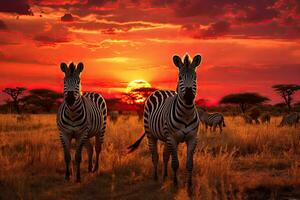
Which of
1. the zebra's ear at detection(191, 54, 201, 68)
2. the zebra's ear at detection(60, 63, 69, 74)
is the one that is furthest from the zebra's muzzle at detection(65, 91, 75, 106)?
the zebra's ear at detection(191, 54, 201, 68)

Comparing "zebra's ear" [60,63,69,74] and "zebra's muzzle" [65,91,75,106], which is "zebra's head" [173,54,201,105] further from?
"zebra's ear" [60,63,69,74]

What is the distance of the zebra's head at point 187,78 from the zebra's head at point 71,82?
203cm

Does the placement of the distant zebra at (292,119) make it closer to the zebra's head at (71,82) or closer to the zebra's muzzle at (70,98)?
the zebra's head at (71,82)

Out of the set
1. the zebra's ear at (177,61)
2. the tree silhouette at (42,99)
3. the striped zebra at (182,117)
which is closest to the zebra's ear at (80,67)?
the striped zebra at (182,117)

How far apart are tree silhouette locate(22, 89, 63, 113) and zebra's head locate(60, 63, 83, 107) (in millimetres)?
51972

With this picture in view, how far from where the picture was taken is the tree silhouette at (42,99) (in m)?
59.4

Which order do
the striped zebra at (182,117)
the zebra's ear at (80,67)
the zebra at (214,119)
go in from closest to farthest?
the striped zebra at (182,117)
the zebra's ear at (80,67)
the zebra at (214,119)

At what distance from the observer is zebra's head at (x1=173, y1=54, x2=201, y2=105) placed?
7.20 m

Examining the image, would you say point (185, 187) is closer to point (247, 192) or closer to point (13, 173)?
point (247, 192)

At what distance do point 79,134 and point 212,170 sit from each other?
110 inches

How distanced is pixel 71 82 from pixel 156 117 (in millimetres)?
1854

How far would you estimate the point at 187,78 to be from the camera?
7254 millimetres

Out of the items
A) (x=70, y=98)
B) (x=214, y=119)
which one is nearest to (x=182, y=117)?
(x=70, y=98)

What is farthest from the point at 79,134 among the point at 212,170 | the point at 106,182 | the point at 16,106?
the point at 16,106
